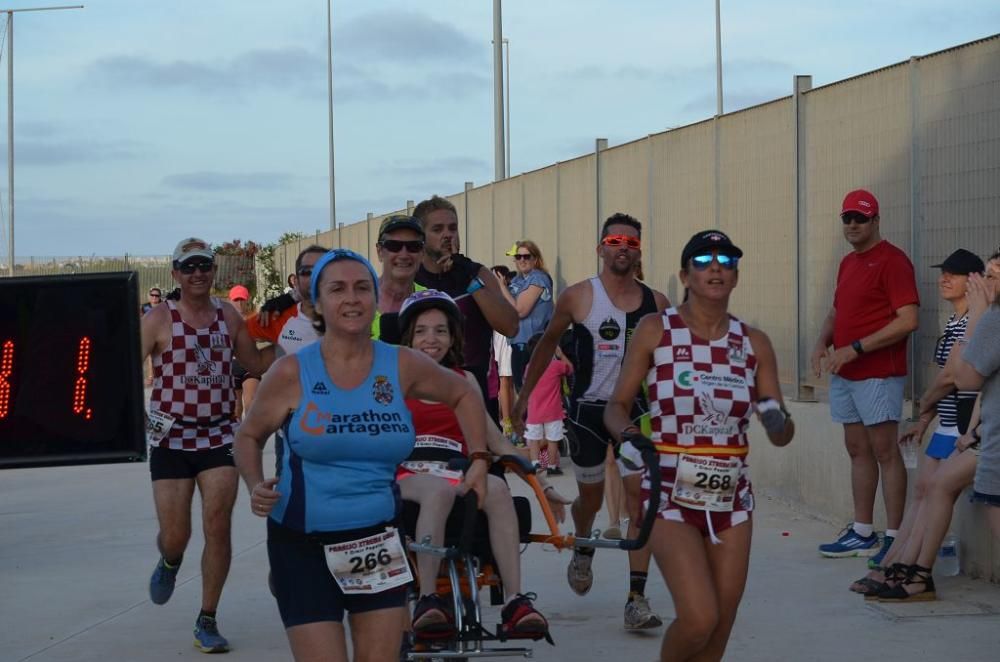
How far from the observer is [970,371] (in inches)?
300

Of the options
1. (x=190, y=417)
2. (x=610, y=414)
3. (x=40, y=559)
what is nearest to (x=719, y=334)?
(x=610, y=414)

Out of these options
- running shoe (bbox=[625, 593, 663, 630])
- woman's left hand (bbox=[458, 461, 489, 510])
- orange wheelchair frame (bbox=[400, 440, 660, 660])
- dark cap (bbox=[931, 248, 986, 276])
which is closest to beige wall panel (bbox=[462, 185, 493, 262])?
dark cap (bbox=[931, 248, 986, 276])

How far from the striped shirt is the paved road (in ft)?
3.22

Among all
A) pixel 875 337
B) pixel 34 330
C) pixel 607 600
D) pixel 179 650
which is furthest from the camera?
pixel 875 337

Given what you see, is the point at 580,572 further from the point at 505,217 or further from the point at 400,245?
the point at 505,217

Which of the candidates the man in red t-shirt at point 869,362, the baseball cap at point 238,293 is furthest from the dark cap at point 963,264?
the baseball cap at point 238,293

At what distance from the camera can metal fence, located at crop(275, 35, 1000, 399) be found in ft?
33.3

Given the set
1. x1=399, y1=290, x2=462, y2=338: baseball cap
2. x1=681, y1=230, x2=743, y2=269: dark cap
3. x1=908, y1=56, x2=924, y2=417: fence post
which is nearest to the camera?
x1=681, y1=230, x2=743, y2=269: dark cap

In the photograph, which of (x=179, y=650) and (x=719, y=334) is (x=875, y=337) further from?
(x=179, y=650)

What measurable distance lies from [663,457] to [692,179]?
9351 mm

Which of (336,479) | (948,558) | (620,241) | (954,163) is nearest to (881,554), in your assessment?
(948,558)

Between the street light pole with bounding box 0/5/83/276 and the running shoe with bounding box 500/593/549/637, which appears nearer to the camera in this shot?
the running shoe with bounding box 500/593/549/637

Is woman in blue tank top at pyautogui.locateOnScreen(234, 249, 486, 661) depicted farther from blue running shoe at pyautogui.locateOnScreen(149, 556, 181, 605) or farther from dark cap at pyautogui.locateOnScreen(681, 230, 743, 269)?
blue running shoe at pyautogui.locateOnScreen(149, 556, 181, 605)

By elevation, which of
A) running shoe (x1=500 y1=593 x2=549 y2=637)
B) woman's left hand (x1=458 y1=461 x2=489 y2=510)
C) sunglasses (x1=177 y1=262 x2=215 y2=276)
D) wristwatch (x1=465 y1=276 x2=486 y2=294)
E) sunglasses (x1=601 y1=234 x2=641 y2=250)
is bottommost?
running shoe (x1=500 y1=593 x2=549 y2=637)
